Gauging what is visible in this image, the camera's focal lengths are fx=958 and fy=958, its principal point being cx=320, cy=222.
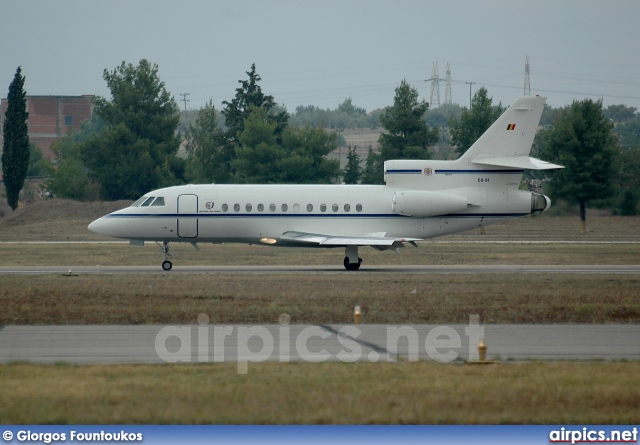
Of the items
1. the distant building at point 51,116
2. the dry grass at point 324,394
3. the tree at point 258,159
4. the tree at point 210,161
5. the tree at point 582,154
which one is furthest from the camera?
the distant building at point 51,116

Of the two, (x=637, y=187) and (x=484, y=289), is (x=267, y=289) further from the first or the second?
(x=637, y=187)

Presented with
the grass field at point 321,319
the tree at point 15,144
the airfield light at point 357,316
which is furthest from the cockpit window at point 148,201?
the tree at point 15,144

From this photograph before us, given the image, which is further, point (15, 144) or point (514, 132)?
point (15, 144)

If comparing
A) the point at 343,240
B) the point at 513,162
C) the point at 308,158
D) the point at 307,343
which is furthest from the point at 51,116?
the point at 307,343

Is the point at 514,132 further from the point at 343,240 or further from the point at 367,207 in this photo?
the point at 343,240

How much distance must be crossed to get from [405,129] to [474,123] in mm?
5715

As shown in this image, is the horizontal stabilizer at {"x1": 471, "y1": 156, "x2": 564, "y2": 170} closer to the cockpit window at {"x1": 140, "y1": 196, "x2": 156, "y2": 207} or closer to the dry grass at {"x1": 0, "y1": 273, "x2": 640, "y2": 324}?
the dry grass at {"x1": 0, "y1": 273, "x2": 640, "y2": 324}

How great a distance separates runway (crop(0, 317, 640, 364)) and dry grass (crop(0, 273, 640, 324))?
141 centimetres

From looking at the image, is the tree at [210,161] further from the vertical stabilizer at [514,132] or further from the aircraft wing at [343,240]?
the vertical stabilizer at [514,132]

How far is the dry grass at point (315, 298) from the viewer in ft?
76.1

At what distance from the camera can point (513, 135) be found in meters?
37.1

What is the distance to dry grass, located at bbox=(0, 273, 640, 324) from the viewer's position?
2319 cm

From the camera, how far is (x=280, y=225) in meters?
37.4

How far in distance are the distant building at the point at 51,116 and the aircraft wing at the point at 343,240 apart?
155434mm
